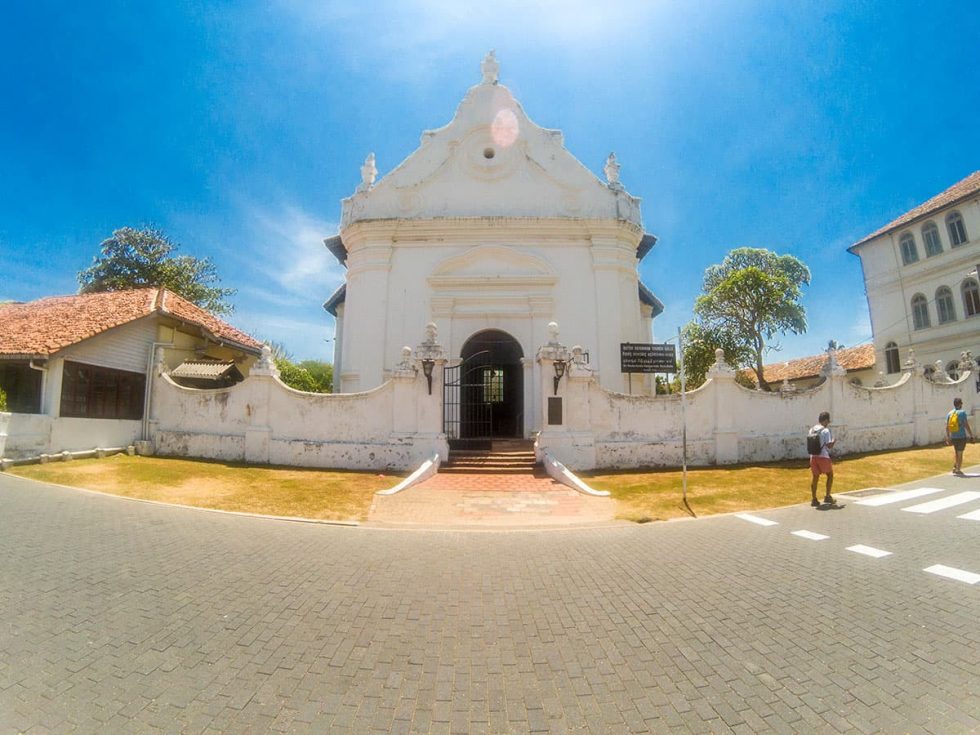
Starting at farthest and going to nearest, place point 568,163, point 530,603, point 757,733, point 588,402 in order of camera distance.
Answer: point 568,163 → point 588,402 → point 530,603 → point 757,733

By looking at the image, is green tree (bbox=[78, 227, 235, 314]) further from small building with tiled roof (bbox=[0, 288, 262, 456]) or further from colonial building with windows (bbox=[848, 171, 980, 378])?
colonial building with windows (bbox=[848, 171, 980, 378])

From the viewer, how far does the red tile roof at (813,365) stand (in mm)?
27906

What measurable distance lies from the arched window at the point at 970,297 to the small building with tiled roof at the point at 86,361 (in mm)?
34884

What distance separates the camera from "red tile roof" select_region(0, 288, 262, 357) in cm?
1244

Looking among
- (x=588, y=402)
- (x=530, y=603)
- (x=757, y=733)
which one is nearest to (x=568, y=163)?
→ (x=588, y=402)

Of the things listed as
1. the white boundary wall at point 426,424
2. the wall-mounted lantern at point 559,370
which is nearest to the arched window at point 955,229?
the white boundary wall at point 426,424

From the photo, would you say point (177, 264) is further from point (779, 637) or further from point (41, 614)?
point (779, 637)

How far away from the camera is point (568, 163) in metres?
17.9

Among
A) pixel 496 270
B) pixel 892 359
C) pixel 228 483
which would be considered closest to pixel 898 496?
pixel 496 270

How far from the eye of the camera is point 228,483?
32.7 ft

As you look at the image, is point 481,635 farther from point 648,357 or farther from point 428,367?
point 648,357

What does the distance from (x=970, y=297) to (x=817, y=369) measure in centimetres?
1113

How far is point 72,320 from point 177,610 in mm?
15526

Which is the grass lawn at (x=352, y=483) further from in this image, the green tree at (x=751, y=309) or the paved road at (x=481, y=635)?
the green tree at (x=751, y=309)
